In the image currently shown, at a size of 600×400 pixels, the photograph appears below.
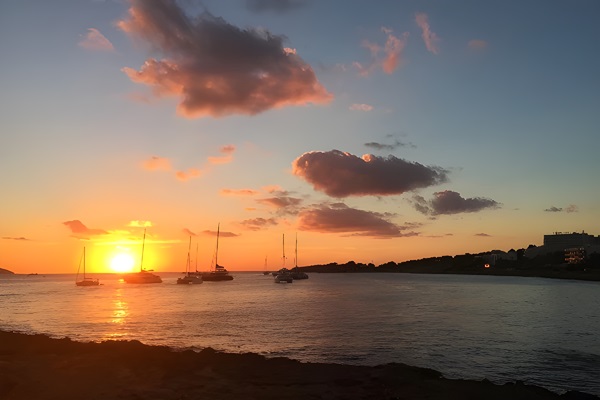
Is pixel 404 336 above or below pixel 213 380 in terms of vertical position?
below

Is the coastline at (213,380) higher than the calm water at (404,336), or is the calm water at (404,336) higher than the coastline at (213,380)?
the coastline at (213,380)

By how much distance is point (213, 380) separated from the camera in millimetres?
21891

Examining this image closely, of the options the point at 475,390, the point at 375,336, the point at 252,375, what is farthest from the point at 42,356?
the point at 375,336

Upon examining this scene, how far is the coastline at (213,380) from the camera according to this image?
1945cm

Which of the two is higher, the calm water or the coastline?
the coastline

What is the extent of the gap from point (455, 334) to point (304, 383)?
97.5 feet

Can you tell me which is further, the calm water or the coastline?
the calm water

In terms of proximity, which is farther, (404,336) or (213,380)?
(404,336)

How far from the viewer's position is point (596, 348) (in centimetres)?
3928

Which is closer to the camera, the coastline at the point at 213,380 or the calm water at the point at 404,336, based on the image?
the coastline at the point at 213,380

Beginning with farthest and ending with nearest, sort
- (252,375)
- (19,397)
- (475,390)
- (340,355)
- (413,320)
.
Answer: (413,320), (340,355), (252,375), (475,390), (19,397)

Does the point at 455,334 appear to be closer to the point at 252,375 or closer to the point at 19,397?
the point at 252,375

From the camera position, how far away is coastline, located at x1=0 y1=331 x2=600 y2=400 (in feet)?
63.8

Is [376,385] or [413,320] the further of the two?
[413,320]
